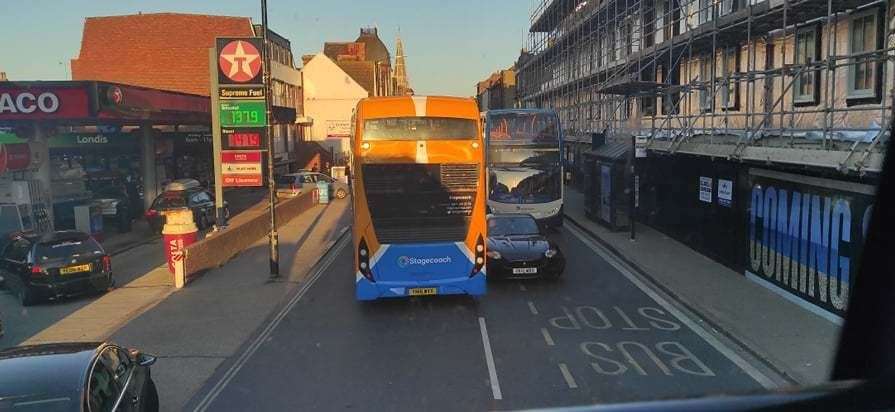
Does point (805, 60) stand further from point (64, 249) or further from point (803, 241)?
point (64, 249)

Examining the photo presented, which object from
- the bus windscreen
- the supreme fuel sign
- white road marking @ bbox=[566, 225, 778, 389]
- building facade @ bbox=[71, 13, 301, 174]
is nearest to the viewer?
white road marking @ bbox=[566, 225, 778, 389]

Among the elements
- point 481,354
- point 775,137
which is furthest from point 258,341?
point 775,137

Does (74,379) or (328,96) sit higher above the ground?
(328,96)

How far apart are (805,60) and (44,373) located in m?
14.1

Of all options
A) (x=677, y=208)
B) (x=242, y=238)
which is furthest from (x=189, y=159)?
(x=677, y=208)

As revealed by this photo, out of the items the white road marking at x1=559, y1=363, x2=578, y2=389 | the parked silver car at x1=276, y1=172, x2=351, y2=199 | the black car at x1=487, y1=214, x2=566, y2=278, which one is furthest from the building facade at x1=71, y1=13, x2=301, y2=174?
the white road marking at x1=559, y1=363, x2=578, y2=389

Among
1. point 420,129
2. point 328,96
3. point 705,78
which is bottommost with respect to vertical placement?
point 420,129

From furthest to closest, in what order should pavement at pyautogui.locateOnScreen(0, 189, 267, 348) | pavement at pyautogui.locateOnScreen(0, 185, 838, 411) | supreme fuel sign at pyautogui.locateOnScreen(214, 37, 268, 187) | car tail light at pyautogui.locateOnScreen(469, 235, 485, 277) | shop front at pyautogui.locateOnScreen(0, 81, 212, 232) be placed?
shop front at pyautogui.locateOnScreen(0, 81, 212, 232), supreme fuel sign at pyautogui.locateOnScreen(214, 37, 268, 187), car tail light at pyautogui.locateOnScreen(469, 235, 485, 277), pavement at pyautogui.locateOnScreen(0, 189, 267, 348), pavement at pyautogui.locateOnScreen(0, 185, 838, 411)

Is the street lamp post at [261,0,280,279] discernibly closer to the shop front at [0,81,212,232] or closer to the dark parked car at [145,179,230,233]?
the shop front at [0,81,212,232]

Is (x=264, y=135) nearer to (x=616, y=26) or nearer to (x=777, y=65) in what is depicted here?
(x=777, y=65)

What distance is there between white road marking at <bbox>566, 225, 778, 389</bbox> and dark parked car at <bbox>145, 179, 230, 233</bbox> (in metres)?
12.6

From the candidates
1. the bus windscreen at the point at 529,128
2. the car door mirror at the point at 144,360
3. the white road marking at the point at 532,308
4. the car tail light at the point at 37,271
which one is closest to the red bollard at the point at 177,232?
the car tail light at the point at 37,271

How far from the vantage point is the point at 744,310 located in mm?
11414

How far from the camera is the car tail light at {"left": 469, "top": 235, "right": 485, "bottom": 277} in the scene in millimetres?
12031
